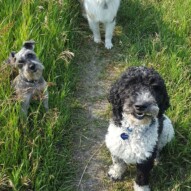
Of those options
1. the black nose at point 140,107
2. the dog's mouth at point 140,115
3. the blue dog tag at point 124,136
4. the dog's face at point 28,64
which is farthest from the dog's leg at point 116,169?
the dog's face at point 28,64

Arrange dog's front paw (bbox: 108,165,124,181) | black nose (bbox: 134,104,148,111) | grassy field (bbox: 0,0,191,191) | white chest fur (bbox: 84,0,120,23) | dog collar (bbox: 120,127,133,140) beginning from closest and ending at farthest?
black nose (bbox: 134,104,148,111)
dog collar (bbox: 120,127,133,140)
grassy field (bbox: 0,0,191,191)
dog's front paw (bbox: 108,165,124,181)
white chest fur (bbox: 84,0,120,23)

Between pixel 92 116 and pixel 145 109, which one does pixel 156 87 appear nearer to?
pixel 145 109

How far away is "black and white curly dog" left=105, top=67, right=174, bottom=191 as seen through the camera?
128 inches

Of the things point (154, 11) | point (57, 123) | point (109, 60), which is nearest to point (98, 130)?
point (57, 123)

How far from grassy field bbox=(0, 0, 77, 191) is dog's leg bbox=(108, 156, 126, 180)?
1.23 feet

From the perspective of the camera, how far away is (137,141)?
3.53 metres

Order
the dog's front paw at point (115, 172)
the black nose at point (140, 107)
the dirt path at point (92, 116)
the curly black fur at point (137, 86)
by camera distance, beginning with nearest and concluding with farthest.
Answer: the black nose at point (140, 107) < the curly black fur at point (137, 86) < the dog's front paw at point (115, 172) < the dirt path at point (92, 116)

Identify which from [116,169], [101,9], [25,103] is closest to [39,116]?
[25,103]

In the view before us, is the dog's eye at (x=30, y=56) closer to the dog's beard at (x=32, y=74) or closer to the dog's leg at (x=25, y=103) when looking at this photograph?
the dog's beard at (x=32, y=74)

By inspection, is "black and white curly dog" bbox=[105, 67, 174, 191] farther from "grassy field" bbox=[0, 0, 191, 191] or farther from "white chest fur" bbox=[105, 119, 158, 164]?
"grassy field" bbox=[0, 0, 191, 191]

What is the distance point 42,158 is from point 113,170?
2.25ft

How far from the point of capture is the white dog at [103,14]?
17.7ft

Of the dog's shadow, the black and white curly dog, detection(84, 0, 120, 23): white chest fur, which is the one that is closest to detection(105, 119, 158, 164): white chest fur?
the black and white curly dog

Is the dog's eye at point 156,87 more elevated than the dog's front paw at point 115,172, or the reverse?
the dog's eye at point 156,87
